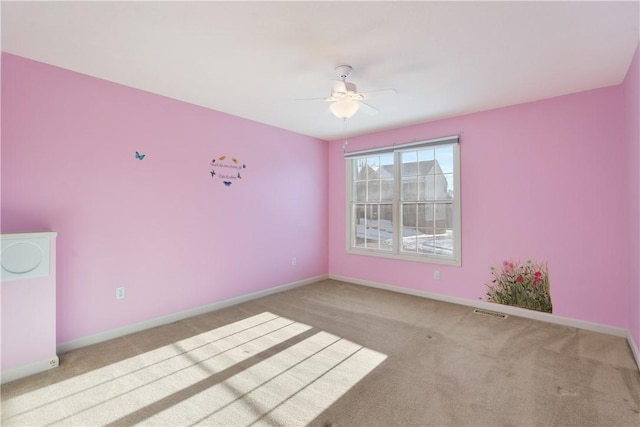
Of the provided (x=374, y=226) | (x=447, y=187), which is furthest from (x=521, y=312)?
(x=374, y=226)

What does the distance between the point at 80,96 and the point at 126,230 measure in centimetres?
131

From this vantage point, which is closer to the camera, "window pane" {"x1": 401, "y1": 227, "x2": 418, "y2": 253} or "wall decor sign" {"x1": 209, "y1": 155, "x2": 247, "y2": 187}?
"wall decor sign" {"x1": 209, "y1": 155, "x2": 247, "y2": 187}

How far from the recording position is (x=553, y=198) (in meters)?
3.47

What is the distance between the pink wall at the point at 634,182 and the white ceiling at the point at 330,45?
7.2 inches

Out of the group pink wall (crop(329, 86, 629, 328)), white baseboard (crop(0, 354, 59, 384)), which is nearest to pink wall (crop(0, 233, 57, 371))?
white baseboard (crop(0, 354, 59, 384))

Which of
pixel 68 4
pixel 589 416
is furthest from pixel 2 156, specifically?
pixel 589 416

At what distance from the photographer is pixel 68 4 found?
189 centimetres

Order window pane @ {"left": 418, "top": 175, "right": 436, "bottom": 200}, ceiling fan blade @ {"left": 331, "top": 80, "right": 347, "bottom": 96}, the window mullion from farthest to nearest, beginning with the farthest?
1. the window mullion
2. window pane @ {"left": 418, "top": 175, "right": 436, "bottom": 200}
3. ceiling fan blade @ {"left": 331, "top": 80, "right": 347, "bottom": 96}

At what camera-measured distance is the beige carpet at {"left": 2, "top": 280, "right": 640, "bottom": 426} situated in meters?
1.94

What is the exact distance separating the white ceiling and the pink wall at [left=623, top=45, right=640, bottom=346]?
18cm

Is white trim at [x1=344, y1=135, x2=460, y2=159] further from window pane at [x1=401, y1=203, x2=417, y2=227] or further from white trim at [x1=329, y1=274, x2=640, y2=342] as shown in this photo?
white trim at [x1=329, y1=274, x2=640, y2=342]

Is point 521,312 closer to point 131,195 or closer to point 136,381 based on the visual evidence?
point 136,381

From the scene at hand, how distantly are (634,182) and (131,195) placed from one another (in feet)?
15.5

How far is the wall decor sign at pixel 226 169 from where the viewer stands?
3910 millimetres
